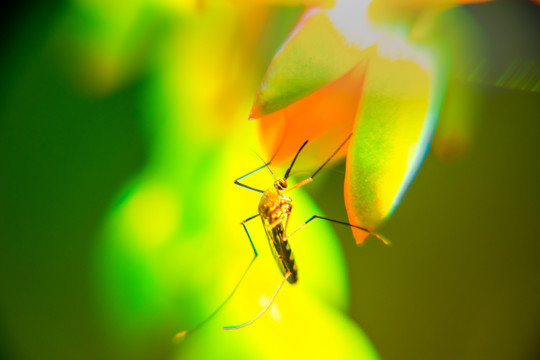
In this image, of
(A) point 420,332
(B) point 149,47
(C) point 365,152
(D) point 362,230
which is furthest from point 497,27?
(B) point 149,47

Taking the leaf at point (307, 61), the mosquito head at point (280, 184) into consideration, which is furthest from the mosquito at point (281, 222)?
the leaf at point (307, 61)

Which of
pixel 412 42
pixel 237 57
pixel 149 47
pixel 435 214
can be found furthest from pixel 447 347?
pixel 149 47

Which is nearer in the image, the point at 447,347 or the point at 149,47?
the point at 447,347

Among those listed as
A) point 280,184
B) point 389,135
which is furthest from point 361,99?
point 280,184

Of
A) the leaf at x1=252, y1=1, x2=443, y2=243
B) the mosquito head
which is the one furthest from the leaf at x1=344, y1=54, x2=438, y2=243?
the mosquito head

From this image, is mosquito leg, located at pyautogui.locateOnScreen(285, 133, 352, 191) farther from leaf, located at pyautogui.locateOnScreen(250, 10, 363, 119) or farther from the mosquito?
leaf, located at pyautogui.locateOnScreen(250, 10, 363, 119)

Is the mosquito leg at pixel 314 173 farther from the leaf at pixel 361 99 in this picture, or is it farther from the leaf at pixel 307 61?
the leaf at pixel 307 61

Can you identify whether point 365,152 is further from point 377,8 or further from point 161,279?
point 161,279

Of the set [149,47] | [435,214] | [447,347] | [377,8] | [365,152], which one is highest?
[149,47]

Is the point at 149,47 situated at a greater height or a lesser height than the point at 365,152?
greater
